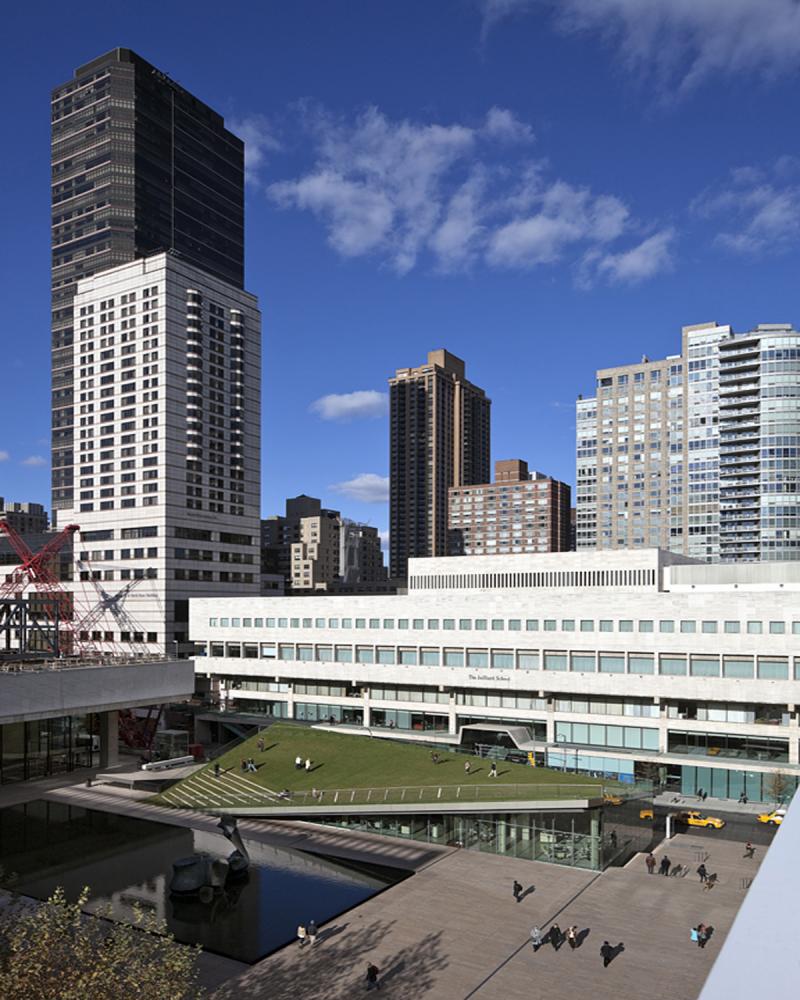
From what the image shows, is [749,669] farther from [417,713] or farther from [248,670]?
[248,670]

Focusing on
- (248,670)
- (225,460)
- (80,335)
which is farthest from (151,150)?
(248,670)

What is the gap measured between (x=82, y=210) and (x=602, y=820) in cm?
16963

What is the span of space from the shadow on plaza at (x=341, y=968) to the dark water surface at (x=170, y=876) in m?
1.20

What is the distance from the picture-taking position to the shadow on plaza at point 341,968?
35.0 meters

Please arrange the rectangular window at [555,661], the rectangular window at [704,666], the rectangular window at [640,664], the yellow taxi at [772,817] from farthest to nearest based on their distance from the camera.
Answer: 1. the rectangular window at [555,661]
2. the rectangular window at [640,664]
3. the rectangular window at [704,666]
4. the yellow taxi at [772,817]

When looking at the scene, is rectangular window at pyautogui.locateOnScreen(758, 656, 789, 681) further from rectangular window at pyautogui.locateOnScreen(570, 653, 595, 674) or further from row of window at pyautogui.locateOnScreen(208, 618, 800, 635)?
rectangular window at pyautogui.locateOnScreen(570, 653, 595, 674)

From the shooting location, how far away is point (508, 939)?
40594 mm

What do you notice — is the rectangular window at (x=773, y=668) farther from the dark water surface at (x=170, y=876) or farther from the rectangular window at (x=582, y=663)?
the dark water surface at (x=170, y=876)

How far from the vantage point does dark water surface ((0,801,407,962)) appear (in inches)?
1660

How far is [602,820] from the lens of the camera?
52.8 m

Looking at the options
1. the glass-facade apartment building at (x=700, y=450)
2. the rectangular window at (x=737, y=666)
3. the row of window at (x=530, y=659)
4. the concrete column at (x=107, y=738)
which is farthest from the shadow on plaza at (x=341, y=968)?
the glass-facade apartment building at (x=700, y=450)

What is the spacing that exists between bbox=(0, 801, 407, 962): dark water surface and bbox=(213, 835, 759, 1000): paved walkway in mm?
2270

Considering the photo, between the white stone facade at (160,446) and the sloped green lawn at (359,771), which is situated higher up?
the white stone facade at (160,446)

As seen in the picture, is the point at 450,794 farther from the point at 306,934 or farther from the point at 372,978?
the point at 372,978
